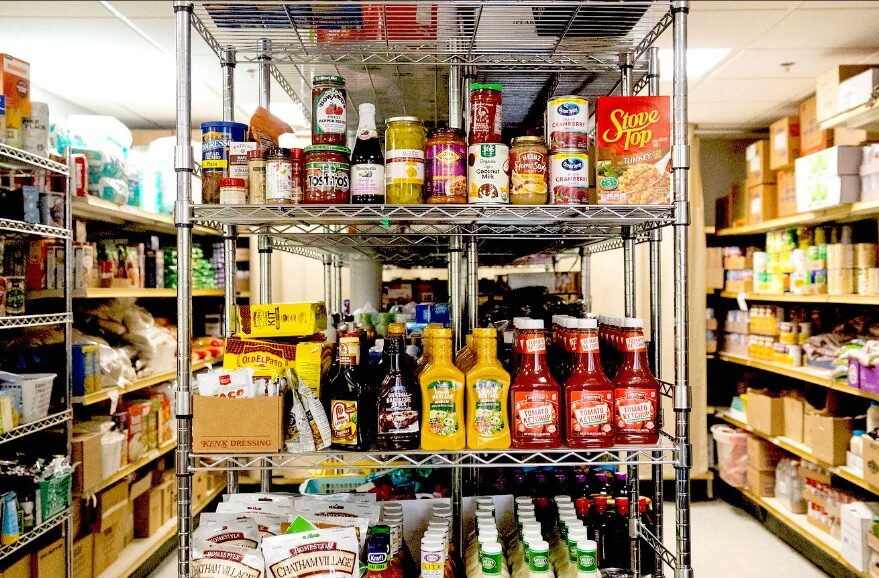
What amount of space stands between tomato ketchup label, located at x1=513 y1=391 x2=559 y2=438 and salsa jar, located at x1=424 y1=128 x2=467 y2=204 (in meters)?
0.53

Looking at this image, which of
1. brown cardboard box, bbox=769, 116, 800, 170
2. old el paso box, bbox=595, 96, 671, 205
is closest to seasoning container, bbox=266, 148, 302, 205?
old el paso box, bbox=595, 96, 671, 205

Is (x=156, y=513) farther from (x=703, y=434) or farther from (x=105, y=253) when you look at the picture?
(x=703, y=434)

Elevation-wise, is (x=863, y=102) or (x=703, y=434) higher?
(x=863, y=102)

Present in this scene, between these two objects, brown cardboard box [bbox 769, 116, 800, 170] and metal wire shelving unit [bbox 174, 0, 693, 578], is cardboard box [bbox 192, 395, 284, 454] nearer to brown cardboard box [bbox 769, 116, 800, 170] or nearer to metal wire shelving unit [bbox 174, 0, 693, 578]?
metal wire shelving unit [bbox 174, 0, 693, 578]

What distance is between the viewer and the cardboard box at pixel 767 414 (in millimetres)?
4250

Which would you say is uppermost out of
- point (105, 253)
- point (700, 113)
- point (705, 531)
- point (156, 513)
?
point (700, 113)

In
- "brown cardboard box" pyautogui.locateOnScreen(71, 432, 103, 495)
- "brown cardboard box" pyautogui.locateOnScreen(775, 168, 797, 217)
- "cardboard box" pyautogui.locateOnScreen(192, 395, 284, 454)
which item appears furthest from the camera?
"brown cardboard box" pyautogui.locateOnScreen(775, 168, 797, 217)

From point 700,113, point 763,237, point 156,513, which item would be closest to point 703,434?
point 763,237

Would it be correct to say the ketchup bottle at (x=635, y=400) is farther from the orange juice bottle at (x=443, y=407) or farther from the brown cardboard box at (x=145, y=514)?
the brown cardboard box at (x=145, y=514)

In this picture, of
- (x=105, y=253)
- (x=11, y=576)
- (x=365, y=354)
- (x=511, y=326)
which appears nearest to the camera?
(x=365, y=354)

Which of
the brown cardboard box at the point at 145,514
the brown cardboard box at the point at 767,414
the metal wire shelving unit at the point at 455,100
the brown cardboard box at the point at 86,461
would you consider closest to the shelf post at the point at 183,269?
the metal wire shelving unit at the point at 455,100

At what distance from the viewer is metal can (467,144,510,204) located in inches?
68.6

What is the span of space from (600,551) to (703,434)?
3361 mm

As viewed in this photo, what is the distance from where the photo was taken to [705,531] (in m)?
4.46
